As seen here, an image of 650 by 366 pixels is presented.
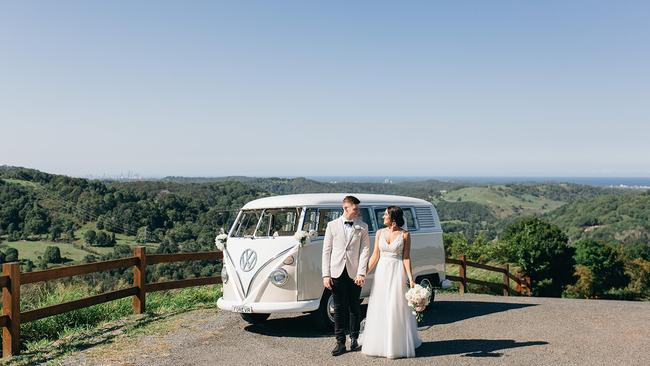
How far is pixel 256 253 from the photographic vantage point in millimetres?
10047

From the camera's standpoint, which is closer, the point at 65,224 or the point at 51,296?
the point at 51,296

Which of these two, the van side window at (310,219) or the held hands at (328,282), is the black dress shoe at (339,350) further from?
the van side window at (310,219)

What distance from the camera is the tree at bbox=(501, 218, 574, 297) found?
47.5 metres

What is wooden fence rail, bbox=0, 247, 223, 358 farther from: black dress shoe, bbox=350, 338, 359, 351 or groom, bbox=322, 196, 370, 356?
black dress shoe, bbox=350, 338, 359, 351

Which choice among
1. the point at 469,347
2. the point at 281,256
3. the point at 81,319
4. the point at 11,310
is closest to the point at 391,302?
the point at 469,347

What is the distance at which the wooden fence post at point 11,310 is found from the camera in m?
8.80

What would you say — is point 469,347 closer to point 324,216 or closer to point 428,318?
point 428,318

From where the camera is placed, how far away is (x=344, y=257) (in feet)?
27.6

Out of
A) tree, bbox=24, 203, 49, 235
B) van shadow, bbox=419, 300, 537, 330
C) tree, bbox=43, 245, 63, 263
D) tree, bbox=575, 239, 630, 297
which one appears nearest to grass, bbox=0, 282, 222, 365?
van shadow, bbox=419, 300, 537, 330

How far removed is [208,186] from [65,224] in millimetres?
23050

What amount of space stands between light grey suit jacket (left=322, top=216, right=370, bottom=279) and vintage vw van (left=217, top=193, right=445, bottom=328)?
4.56 ft

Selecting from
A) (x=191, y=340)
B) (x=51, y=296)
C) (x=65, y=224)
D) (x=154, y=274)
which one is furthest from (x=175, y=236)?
(x=191, y=340)

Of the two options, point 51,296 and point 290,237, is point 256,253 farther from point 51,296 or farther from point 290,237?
point 51,296

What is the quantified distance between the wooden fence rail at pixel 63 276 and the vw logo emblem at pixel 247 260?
256 cm
